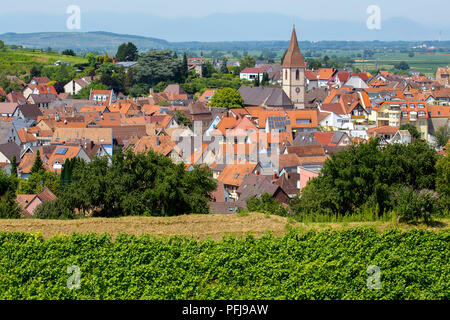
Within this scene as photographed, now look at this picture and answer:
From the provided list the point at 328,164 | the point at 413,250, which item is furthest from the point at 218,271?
the point at 328,164

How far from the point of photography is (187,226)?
47.7ft

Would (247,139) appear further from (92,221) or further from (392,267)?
(392,267)

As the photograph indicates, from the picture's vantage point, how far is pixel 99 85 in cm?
7569

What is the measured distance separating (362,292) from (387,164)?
8.33m

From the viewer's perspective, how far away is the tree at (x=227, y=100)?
59344 millimetres

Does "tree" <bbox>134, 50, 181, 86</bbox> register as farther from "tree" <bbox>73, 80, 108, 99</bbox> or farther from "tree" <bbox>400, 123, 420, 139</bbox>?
"tree" <bbox>400, 123, 420, 139</bbox>

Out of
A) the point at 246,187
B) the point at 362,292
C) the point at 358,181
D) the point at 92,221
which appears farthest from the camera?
the point at 246,187

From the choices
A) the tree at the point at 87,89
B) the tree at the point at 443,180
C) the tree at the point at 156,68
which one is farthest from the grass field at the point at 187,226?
the tree at the point at 156,68

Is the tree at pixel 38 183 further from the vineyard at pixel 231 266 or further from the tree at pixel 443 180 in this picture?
the tree at pixel 443 180

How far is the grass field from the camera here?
551 inches

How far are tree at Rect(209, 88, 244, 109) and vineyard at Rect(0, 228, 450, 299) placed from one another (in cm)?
4649

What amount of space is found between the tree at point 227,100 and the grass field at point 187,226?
Answer: 146 feet

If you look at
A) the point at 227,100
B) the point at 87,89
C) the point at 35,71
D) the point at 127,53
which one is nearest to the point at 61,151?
the point at 227,100

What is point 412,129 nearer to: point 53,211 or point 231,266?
point 53,211
